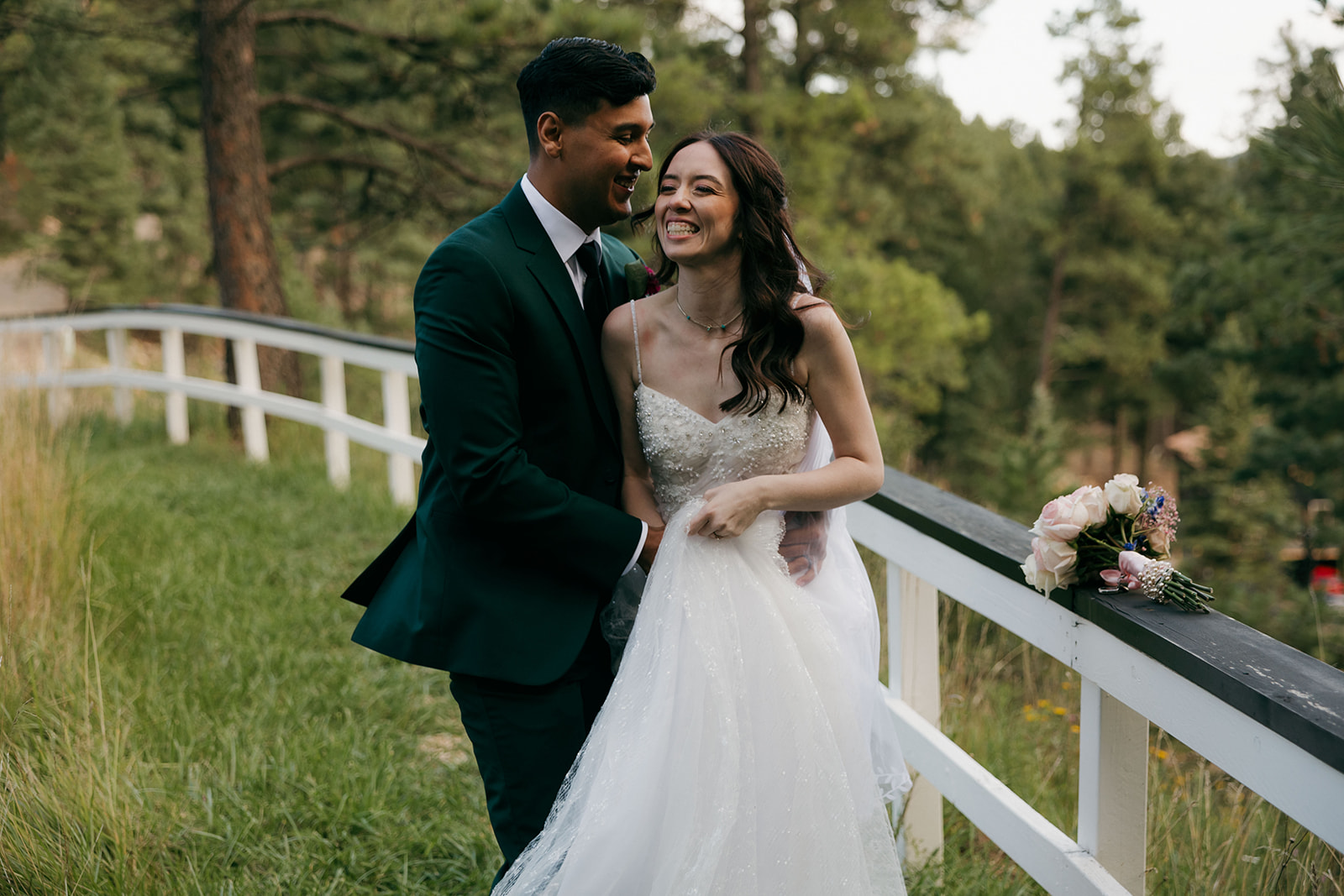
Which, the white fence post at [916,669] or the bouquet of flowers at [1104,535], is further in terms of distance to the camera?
the white fence post at [916,669]

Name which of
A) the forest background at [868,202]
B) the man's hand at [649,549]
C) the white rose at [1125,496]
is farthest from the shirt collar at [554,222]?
→ the forest background at [868,202]

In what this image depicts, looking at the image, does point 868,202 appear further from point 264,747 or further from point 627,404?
point 627,404

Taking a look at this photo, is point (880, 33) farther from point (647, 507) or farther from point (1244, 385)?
point (647, 507)

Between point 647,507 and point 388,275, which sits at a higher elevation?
point 388,275

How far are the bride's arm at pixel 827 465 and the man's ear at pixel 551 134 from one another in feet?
2.19

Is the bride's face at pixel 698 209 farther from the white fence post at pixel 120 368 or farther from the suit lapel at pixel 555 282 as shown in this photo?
the white fence post at pixel 120 368

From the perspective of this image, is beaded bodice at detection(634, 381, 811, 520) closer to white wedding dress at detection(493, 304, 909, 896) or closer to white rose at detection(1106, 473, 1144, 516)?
white wedding dress at detection(493, 304, 909, 896)

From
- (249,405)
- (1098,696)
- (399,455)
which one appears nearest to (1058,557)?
(1098,696)

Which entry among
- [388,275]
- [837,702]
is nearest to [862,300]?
[388,275]

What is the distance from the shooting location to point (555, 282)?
7.80 feet

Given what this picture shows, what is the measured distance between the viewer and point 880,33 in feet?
72.0

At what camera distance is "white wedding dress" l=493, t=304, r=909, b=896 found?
2102mm

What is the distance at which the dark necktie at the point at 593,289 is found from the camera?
2.57m

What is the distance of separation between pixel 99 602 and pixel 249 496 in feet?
8.37
